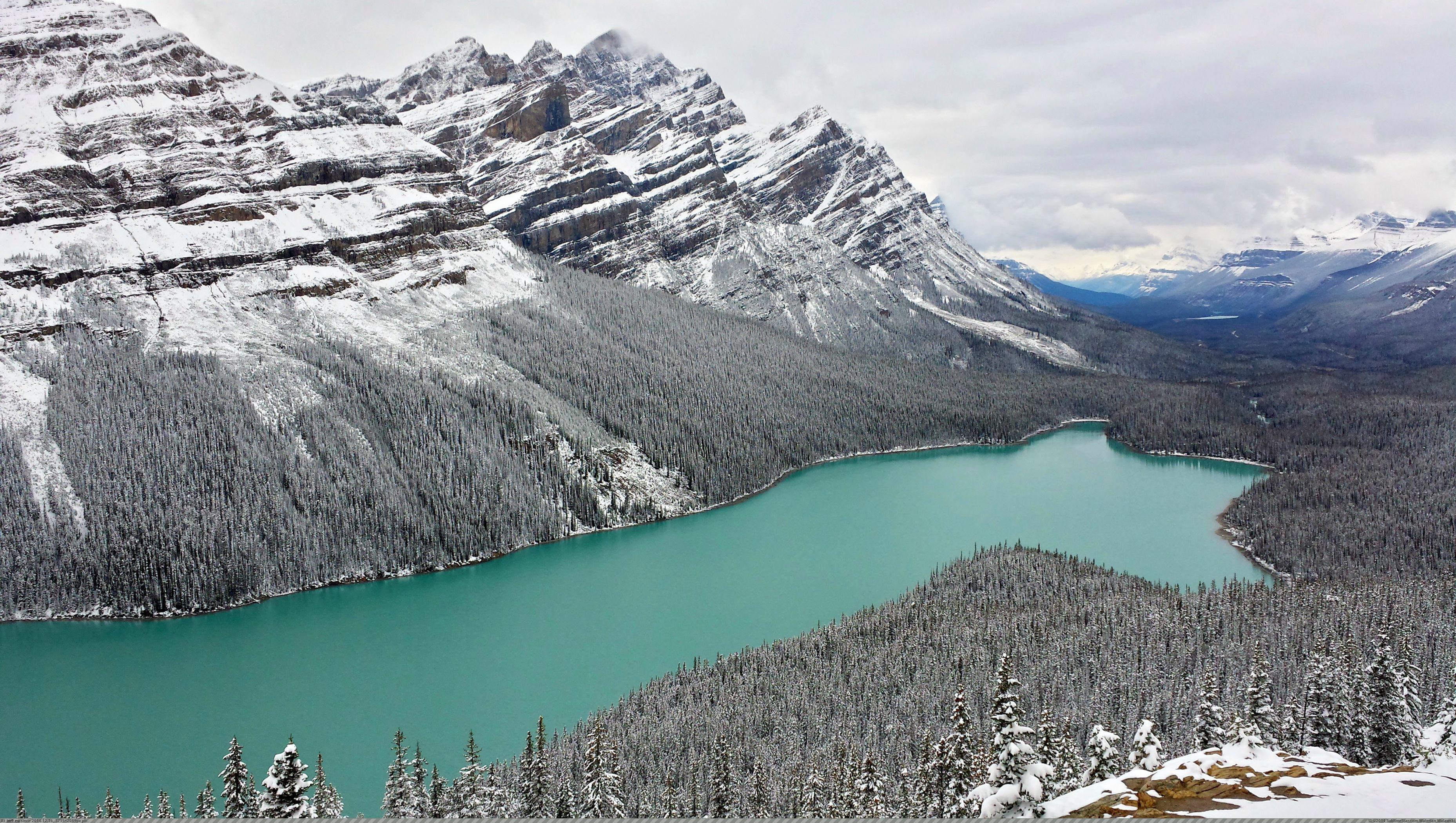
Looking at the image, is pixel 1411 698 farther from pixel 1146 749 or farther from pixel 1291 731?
pixel 1146 749

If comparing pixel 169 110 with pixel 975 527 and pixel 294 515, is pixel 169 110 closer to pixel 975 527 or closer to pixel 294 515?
pixel 294 515

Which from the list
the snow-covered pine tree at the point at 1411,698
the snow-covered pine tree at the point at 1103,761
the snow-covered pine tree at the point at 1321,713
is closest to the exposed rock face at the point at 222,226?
the snow-covered pine tree at the point at 1321,713

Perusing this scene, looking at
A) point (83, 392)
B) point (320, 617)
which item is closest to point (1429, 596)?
point (320, 617)

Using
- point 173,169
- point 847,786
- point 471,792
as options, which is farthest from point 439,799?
point 173,169

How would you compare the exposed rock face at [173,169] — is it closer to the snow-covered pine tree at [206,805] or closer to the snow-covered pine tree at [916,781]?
the snow-covered pine tree at [206,805]

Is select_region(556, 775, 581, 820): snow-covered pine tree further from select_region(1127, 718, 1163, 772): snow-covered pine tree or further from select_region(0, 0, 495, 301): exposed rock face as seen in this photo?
select_region(0, 0, 495, 301): exposed rock face

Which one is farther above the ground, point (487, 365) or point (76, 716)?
point (487, 365)

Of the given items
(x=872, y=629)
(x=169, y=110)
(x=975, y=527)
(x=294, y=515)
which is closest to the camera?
(x=872, y=629)
